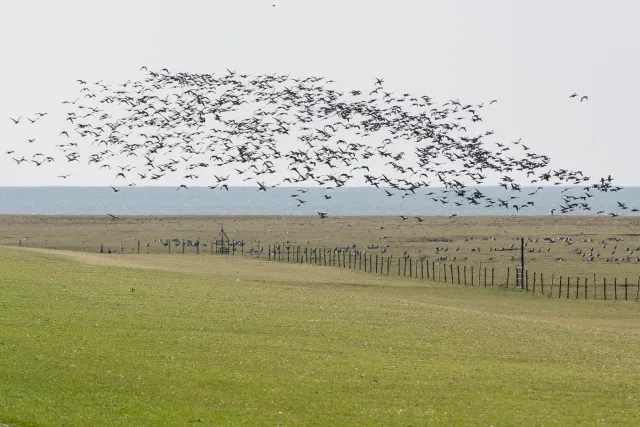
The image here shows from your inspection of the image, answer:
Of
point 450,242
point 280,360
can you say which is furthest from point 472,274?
point 450,242

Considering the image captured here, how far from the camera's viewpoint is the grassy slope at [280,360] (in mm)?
29859

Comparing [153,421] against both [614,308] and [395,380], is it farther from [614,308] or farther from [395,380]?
[614,308]

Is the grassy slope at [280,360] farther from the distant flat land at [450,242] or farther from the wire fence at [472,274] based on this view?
the distant flat land at [450,242]

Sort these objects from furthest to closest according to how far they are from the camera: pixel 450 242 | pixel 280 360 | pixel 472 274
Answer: pixel 450 242 → pixel 472 274 → pixel 280 360

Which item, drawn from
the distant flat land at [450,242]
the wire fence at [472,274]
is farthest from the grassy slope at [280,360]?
the distant flat land at [450,242]

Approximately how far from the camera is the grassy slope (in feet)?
98.0

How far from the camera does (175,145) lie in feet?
217

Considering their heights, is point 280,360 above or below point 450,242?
below

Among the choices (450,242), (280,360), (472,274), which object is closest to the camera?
(280,360)

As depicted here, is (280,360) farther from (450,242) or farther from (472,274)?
(450,242)

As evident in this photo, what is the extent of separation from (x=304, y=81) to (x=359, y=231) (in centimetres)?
12438

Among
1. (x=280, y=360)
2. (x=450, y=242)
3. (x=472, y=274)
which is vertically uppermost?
(x=450, y=242)

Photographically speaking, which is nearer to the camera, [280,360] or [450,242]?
[280,360]

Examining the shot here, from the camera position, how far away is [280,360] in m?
37.9
